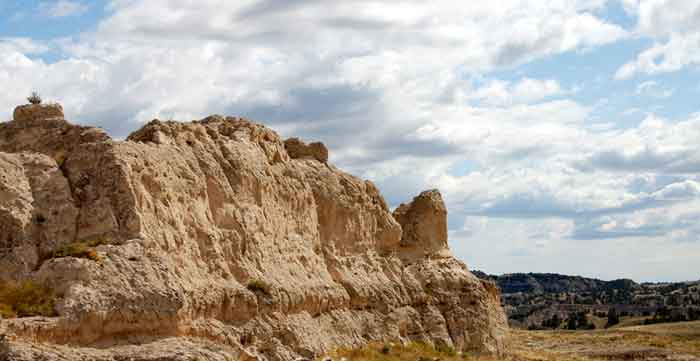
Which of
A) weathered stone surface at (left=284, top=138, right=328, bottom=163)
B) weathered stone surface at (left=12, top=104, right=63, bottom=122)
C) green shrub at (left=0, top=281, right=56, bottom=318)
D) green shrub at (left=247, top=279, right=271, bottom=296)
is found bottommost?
green shrub at (left=0, top=281, right=56, bottom=318)

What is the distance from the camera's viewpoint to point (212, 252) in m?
23.0

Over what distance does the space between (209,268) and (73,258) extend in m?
4.27

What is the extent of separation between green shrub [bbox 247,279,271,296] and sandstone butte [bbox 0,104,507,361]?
28 mm

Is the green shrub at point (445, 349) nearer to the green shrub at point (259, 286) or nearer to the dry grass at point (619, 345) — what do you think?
the dry grass at point (619, 345)

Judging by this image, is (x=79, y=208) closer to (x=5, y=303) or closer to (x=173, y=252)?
(x=173, y=252)

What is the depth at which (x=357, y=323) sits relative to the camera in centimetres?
2872

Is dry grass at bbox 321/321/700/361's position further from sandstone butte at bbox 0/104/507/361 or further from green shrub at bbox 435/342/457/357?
sandstone butte at bbox 0/104/507/361

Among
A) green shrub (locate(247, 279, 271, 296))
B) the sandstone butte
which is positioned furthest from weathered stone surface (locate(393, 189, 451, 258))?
green shrub (locate(247, 279, 271, 296))

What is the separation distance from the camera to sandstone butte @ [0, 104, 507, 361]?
1877 centimetres

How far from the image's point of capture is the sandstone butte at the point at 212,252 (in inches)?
739

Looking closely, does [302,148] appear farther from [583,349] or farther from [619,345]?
[619,345]

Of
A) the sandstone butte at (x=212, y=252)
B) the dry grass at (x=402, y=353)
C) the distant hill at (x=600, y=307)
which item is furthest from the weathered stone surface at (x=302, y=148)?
the distant hill at (x=600, y=307)

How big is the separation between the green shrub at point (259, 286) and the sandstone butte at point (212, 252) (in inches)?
1.1

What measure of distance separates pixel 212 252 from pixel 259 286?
5.38 feet
